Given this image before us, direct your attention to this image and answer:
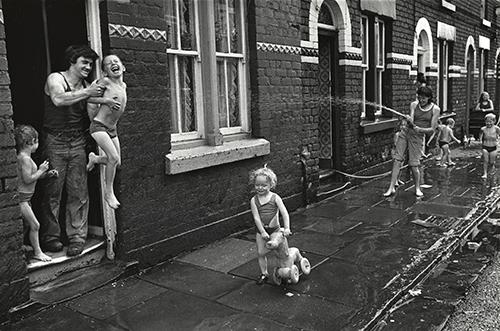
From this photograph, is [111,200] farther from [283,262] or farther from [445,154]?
[445,154]

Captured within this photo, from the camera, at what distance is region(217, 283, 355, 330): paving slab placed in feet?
13.3

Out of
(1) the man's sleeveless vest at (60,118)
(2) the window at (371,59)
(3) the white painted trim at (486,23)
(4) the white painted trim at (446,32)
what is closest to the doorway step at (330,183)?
(2) the window at (371,59)

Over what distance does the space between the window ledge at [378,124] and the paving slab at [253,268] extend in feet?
16.6

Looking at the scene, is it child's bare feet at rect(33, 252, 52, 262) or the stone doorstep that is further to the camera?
child's bare feet at rect(33, 252, 52, 262)

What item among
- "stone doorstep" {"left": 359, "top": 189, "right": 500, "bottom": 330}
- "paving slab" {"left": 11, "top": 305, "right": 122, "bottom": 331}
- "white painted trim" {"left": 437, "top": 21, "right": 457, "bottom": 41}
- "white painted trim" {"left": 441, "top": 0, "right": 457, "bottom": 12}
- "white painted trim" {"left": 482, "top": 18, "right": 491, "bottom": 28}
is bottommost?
"stone doorstep" {"left": 359, "top": 189, "right": 500, "bottom": 330}

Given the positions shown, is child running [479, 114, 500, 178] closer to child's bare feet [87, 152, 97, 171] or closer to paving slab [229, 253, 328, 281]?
paving slab [229, 253, 328, 281]

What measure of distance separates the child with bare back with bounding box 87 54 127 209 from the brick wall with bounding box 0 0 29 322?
0.74 meters

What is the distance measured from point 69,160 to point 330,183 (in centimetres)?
575

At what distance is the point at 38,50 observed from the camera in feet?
17.8

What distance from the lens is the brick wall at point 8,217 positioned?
162 inches

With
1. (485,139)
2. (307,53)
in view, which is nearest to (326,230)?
(307,53)

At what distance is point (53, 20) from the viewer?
5.25m

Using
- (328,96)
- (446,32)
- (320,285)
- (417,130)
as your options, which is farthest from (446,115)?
(320,285)

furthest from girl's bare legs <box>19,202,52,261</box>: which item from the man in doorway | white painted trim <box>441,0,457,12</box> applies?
white painted trim <box>441,0,457,12</box>
